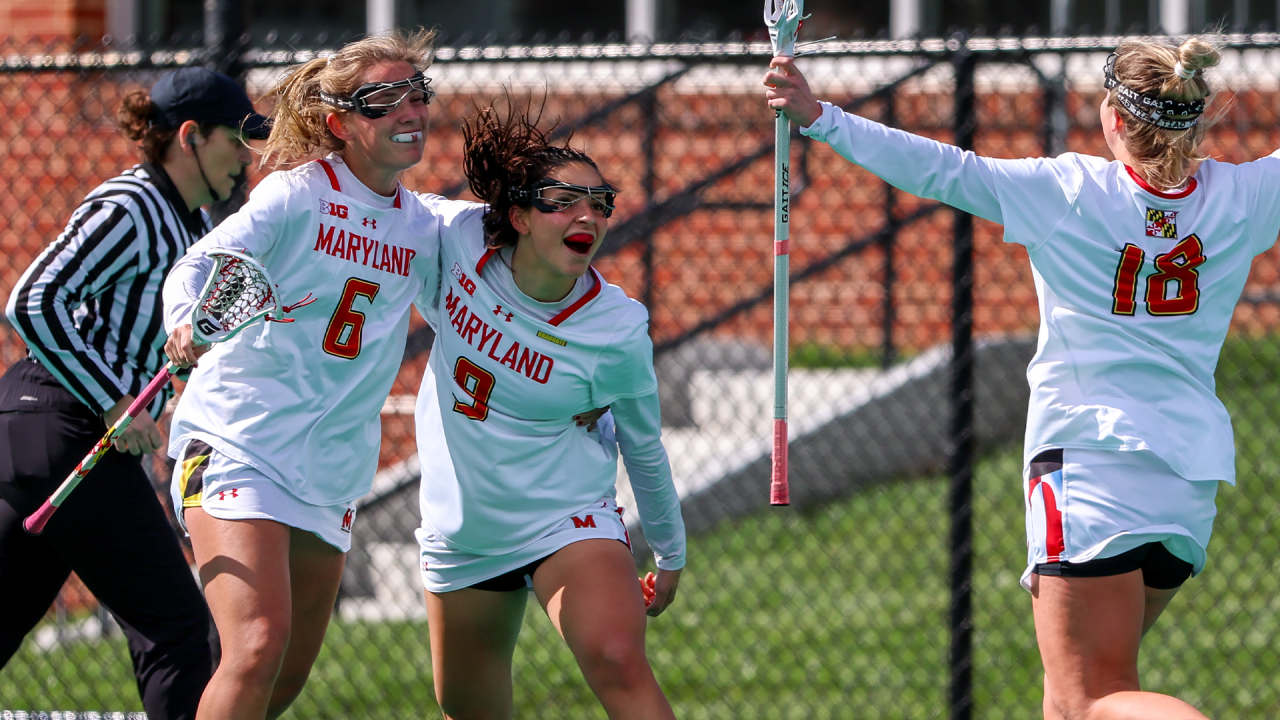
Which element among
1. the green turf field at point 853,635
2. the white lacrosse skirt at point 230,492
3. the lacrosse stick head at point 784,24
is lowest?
the green turf field at point 853,635

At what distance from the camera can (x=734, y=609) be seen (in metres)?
6.24

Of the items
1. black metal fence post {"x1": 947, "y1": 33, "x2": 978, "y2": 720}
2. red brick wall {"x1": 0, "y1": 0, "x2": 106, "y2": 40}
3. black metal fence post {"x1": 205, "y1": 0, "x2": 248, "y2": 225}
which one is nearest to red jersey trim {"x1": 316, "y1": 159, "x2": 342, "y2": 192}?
black metal fence post {"x1": 205, "y1": 0, "x2": 248, "y2": 225}

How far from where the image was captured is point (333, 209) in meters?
3.33

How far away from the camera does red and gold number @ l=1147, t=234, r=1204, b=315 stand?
3094 mm

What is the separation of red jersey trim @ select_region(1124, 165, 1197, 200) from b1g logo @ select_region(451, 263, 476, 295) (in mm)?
1625

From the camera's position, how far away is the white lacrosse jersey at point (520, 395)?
3.31m

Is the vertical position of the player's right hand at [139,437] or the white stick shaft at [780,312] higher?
the white stick shaft at [780,312]

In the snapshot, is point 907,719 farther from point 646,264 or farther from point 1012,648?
point 646,264

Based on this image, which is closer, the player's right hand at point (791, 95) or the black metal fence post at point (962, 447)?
the player's right hand at point (791, 95)

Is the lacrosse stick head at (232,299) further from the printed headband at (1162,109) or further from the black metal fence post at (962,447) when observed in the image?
the black metal fence post at (962,447)

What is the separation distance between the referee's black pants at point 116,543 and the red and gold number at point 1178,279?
102 inches

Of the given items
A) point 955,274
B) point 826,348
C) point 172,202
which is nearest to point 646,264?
point 826,348

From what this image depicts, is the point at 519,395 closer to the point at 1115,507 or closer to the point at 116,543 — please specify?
the point at 116,543

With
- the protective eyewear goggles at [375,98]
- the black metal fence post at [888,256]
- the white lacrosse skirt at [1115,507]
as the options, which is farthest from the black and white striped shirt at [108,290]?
the black metal fence post at [888,256]
